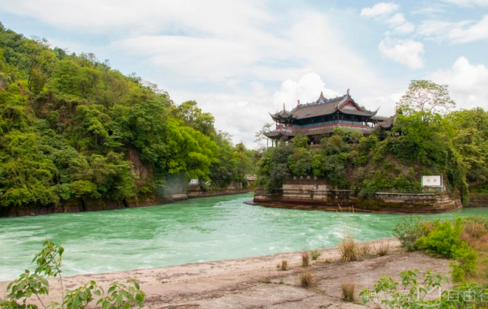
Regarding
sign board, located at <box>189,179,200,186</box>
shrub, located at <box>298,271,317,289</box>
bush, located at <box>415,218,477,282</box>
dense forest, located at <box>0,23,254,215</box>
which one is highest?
dense forest, located at <box>0,23,254,215</box>

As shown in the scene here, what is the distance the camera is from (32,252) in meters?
14.2

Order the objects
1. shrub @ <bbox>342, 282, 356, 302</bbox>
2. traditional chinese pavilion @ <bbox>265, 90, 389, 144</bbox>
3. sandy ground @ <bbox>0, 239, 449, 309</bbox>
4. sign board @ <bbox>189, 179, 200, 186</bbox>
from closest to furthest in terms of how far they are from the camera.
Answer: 1. shrub @ <bbox>342, 282, 356, 302</bbox>
2. sandy ground @ <bbox>0, 239, 449, 309</bbox>
3. traditional chinese pavilion @ <bbox>265, 90, 389, 144</bbox>
4. sign board @ <bbox>189, 179, 200, 186</bbox>

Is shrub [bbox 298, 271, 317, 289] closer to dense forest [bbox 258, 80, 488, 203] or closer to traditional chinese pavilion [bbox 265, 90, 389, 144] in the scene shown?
dense forest [bbox 258, 80, 488, 203]

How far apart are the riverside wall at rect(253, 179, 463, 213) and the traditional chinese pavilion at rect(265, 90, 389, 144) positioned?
275 inches

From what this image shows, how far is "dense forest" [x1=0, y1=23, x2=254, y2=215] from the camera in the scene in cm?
2708

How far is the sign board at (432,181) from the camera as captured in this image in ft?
98.6

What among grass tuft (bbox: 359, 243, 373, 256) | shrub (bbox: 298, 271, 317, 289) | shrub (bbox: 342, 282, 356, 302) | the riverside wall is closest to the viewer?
shrub (bbox: 342, 282, 356, 302)

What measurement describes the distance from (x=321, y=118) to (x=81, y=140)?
25553mm

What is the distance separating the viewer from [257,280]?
8.37 metres

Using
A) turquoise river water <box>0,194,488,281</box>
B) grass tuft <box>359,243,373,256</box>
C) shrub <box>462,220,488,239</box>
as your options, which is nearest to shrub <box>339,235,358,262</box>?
grass tuft <box>359,243,373,256</box>

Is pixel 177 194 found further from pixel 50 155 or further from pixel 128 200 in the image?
pixel 50 155

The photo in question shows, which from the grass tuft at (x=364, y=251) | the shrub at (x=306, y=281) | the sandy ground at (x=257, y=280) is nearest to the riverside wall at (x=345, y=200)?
the grass tuft at (x=364, y=251)

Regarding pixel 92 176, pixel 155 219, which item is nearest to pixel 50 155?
pixel 92 176

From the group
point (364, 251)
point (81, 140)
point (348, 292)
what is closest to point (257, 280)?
point (348, 292)
